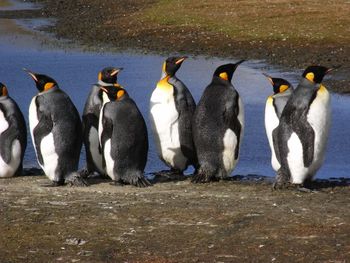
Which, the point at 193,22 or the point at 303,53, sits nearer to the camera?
the point at 303,53

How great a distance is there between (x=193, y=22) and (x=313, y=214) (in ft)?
58.7

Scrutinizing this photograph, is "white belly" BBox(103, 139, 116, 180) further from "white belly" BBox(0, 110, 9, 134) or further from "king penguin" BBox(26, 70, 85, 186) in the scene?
"white belly" BBox(0, 110, 9, 134)

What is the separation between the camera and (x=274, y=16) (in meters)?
25.5

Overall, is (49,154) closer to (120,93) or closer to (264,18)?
(120,93)

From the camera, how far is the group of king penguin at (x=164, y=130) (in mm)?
8969

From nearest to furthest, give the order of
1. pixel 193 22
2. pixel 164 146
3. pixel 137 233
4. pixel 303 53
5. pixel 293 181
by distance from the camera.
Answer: pixel 137 233 → pixel 293 181 → pixel 164 146 → pixel 303 53 → pixel 193 22

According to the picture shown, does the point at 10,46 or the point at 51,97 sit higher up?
the point at 51,97

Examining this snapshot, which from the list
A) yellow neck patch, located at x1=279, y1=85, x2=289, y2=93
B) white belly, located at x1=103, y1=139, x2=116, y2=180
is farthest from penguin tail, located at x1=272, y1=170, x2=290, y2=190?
white belly, located at x1=103, y1=139, x2=116, y2=180

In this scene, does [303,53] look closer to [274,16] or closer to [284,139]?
[274,16]

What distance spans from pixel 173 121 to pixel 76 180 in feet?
4.22

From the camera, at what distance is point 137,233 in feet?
23.8

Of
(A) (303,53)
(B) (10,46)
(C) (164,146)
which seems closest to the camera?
(C) (164,146)

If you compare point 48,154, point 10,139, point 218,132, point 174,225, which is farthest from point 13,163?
point 174,225

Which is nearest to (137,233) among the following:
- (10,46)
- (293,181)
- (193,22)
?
(293,181)
